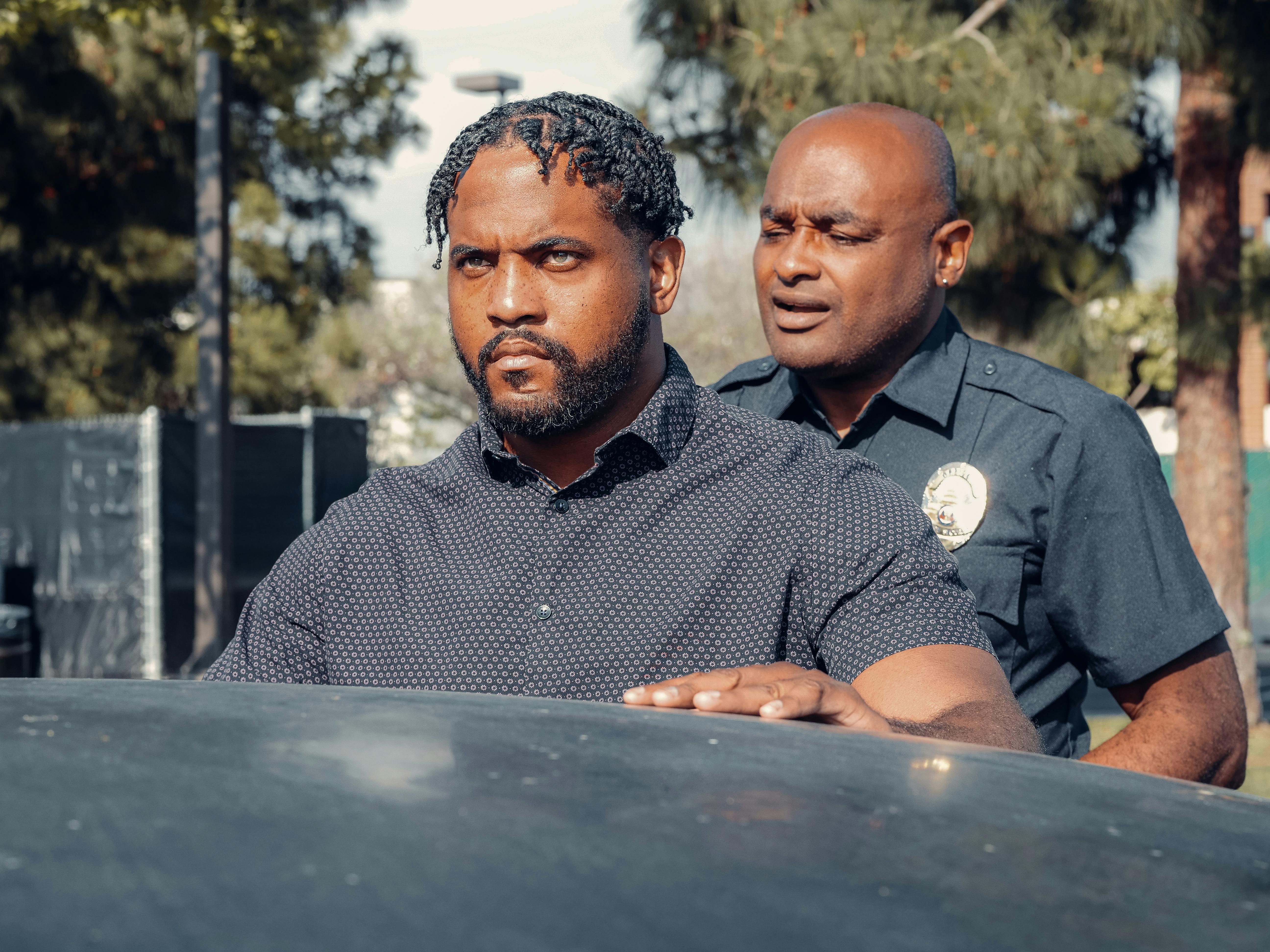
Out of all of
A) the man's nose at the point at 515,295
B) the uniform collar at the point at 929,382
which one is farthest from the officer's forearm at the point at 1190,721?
the man's nose at the point at 515,295

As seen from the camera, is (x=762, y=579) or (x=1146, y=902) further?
(x=762, y=579)

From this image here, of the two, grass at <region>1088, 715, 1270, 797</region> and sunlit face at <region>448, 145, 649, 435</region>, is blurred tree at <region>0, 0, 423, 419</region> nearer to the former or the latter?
grass at <region>1088, 715, 1270, 797</region>

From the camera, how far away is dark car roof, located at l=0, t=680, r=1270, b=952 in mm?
691

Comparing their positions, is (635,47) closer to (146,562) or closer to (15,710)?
(146,562)

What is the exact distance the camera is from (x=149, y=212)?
45.0 ft

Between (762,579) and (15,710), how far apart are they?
987mm

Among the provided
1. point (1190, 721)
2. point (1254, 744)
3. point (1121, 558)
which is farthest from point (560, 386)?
point (1254, 744)

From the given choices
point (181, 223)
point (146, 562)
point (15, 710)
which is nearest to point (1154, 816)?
point (15, 710)

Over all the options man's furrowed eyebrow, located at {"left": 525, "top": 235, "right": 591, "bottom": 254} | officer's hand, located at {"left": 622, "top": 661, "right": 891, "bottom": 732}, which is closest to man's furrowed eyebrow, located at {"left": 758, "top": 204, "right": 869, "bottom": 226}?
man's furrowed eyebrow, located at {"left": 525, "top": 235, "right": 591, "bottom": 254}

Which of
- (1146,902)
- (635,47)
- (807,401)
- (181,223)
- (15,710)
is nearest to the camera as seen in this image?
(1146,902)

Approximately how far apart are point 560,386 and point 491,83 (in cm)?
1038

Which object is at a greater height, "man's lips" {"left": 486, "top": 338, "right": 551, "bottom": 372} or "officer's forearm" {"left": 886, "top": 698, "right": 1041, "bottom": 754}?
"man's lips" {"left": 486, "top": 338, "right": 551, "bottom": 372}

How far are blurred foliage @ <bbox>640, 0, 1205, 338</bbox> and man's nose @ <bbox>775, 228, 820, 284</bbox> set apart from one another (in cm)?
395

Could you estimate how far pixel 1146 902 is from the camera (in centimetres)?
78
